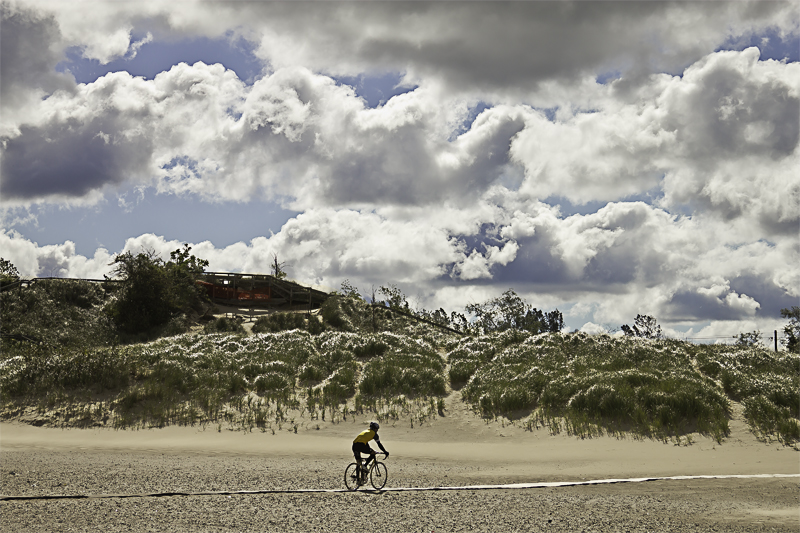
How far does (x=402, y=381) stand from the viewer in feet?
74.9

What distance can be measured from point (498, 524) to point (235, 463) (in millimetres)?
7812

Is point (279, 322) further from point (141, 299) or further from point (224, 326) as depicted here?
point (141, 299)

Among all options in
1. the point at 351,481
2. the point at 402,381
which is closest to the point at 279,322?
the point at 402,381

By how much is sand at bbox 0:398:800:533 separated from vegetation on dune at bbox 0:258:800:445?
988mm

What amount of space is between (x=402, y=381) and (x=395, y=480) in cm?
958

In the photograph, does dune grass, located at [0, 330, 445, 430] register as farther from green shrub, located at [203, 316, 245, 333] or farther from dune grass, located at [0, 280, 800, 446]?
green shrub, located at [203, 316, 245, 333]

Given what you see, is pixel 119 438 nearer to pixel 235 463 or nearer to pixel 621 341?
pixel 235 463

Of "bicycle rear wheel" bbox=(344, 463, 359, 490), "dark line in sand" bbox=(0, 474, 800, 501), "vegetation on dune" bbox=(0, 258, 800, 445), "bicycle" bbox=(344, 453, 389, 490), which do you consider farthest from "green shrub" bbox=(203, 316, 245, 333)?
"bicycle" bbox=(344, 453, 389, 490)

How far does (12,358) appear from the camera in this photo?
83.8 ft

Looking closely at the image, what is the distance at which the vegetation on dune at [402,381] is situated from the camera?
18.3 metres

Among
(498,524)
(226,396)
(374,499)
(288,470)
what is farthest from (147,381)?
(498,524)

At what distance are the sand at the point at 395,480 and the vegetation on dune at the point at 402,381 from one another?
0.99 m

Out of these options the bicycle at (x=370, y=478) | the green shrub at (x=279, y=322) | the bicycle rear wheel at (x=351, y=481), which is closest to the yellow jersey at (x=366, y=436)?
the bicycle at (x=370, y=478)

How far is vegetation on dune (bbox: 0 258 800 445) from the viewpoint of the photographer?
18266 millimetres
